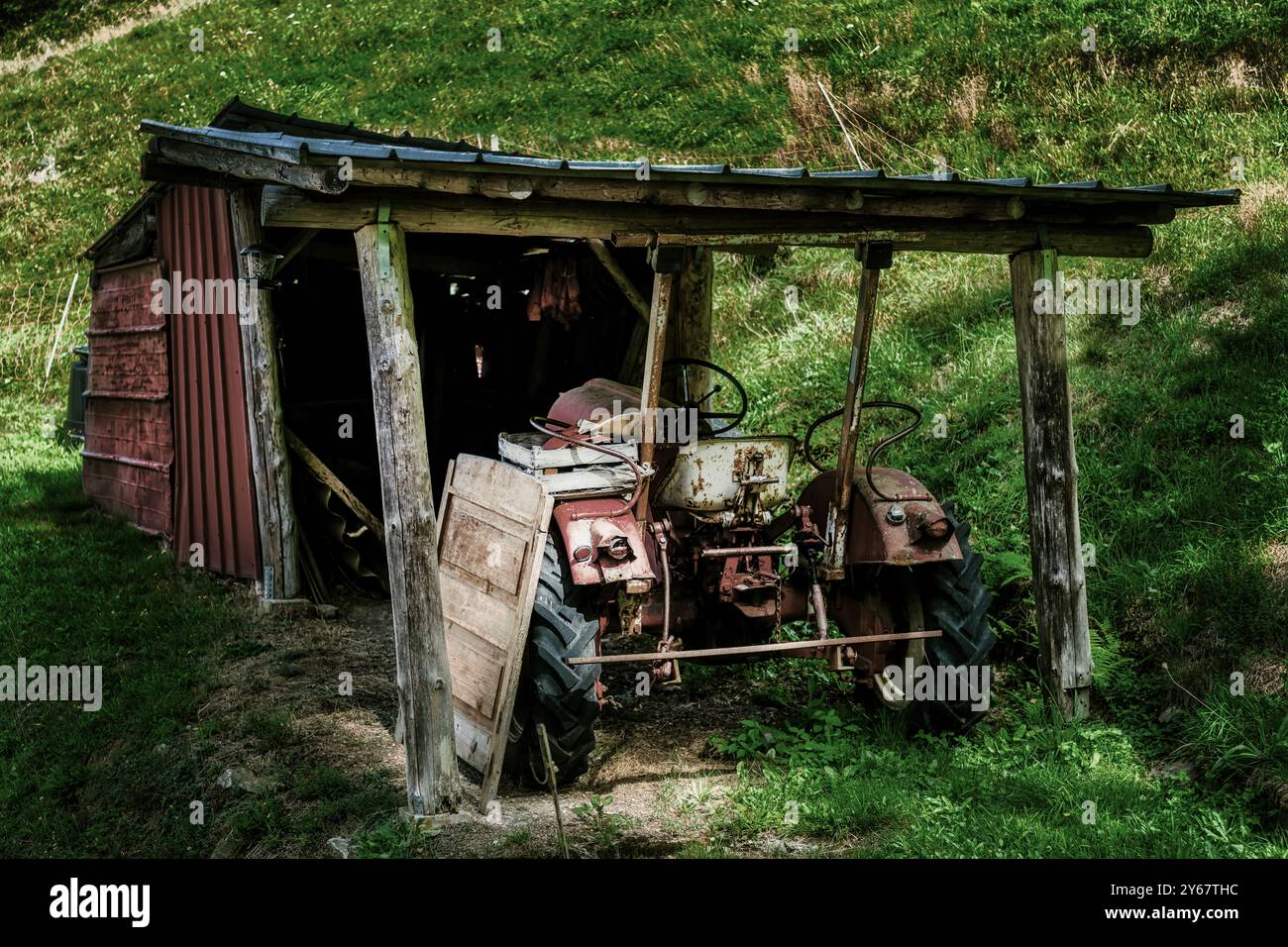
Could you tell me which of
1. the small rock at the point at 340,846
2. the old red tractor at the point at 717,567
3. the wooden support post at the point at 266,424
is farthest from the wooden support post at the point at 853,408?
the wooden support post at the point at 266,424

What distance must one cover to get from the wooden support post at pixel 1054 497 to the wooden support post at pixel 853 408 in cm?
98

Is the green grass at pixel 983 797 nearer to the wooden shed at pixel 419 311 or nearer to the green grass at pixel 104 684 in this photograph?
the wooden shed at pixel 419 311

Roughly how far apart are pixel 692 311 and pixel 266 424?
3.28 meters

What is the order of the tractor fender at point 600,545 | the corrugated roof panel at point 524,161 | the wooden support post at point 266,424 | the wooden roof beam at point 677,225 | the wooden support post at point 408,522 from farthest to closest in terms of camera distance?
1. the wooden support post at point 266,424
2. the tractor fender at point 600,545
3. the wooden support post at point 408,522
4. the wooden roof beam at point 677,225
5. the corrugated roof panel at point 524,161

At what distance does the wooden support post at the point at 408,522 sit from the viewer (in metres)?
5.20

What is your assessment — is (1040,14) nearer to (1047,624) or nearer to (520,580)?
(1047,624)

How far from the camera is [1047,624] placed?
6434mm

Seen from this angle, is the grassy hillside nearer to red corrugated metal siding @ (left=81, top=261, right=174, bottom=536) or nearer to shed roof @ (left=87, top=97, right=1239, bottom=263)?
red corrugated metal siding @ (left=81, top=261, right=174, bottom=536)

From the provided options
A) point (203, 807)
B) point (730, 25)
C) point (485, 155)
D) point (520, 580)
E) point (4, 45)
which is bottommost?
point (203, 807)

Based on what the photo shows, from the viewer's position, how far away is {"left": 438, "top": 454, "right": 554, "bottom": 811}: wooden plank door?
5570 mm

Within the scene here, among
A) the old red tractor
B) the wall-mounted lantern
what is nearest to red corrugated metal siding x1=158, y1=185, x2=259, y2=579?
the wall-mounted lantern

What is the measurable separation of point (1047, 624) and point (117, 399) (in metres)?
A: 9.22
